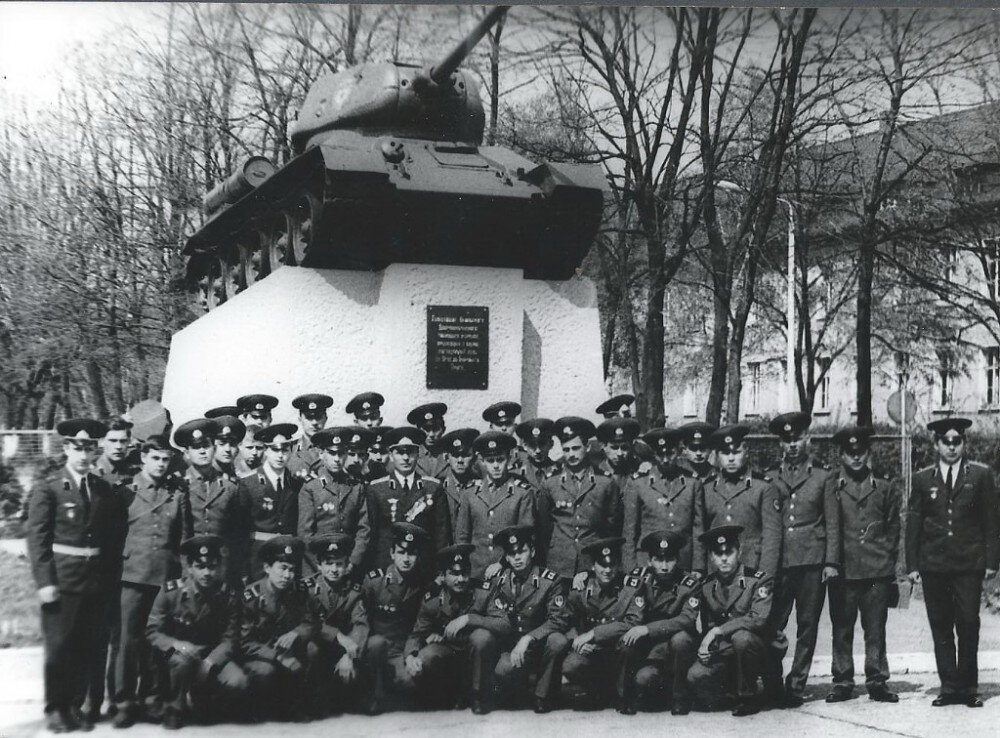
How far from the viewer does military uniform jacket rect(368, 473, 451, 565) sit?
6.17 metres

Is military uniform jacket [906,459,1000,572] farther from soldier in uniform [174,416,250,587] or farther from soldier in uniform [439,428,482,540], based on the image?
soldier in uniform [174,416,250,587]

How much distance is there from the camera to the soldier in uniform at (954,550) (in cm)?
599

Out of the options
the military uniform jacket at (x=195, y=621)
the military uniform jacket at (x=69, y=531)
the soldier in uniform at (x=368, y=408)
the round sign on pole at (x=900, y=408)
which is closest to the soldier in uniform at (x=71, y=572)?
the military uniform jacket at (x=69, y=531)

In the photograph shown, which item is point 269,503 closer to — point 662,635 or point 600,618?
point 600,618

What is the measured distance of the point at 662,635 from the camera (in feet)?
19.0

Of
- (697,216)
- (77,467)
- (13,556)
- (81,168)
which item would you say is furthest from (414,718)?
(81,168)

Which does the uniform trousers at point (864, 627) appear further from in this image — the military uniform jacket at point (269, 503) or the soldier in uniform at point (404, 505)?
the military uniform jacket at point (269, 503)

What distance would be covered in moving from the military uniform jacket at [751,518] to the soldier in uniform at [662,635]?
8.9 inches

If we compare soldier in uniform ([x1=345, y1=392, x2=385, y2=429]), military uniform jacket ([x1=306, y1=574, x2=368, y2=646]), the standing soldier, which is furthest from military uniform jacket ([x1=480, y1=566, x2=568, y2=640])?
soldier in uniform ([x1=345, y1=392, x2=385, y2=429])

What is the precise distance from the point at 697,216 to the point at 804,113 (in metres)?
1.35

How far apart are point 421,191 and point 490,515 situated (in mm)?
2378

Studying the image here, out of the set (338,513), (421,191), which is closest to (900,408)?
(421,191)

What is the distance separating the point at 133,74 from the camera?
11578 mm

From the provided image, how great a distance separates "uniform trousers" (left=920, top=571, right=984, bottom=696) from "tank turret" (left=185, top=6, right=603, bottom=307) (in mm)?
3214
